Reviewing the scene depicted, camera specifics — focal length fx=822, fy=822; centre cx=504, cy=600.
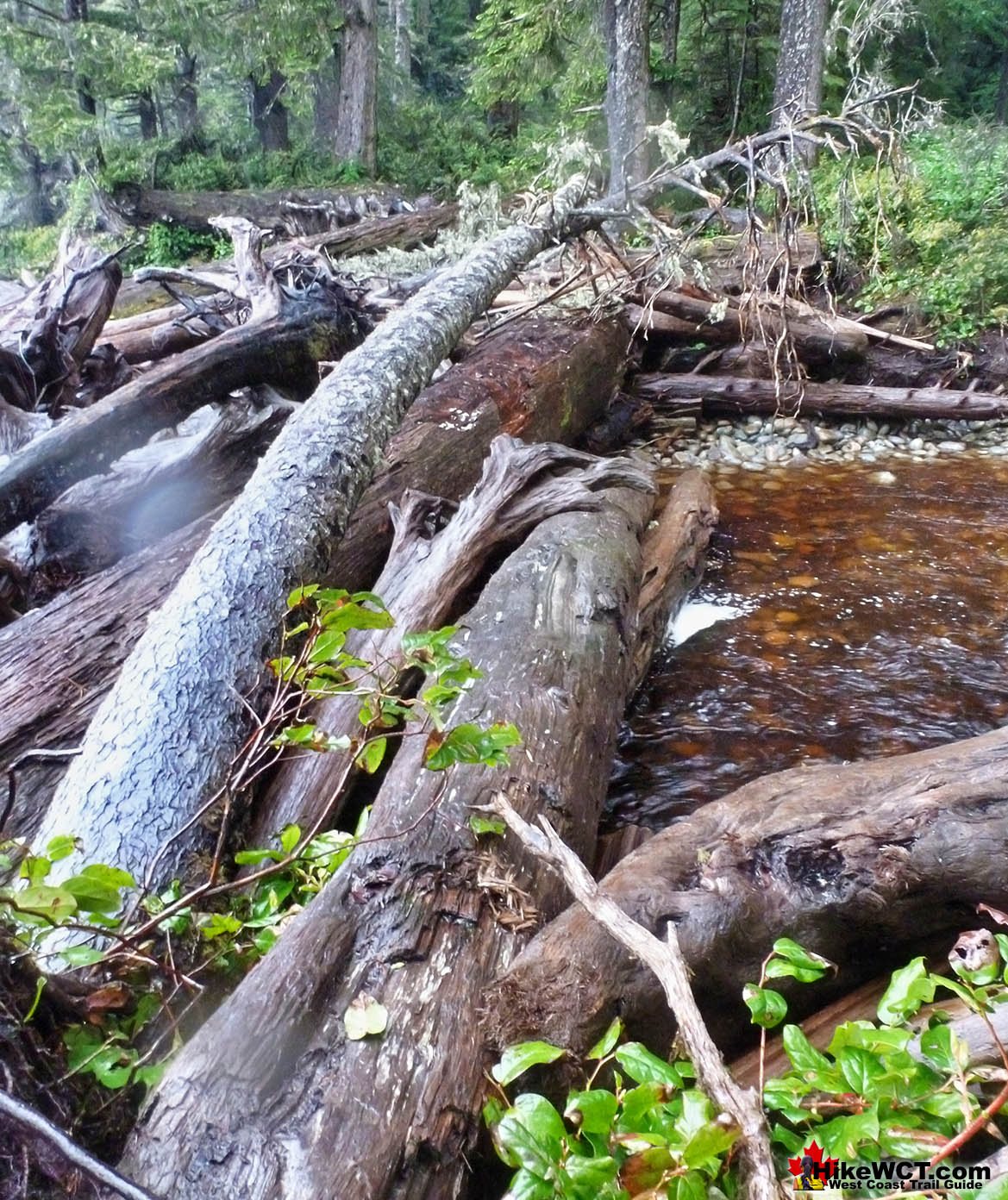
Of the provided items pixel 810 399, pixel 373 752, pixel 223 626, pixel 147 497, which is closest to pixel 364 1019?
pixel 373 752

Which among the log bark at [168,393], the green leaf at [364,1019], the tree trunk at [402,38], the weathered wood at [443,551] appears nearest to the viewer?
the green leaf at [364,1019]

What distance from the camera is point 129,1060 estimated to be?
1.52 meters

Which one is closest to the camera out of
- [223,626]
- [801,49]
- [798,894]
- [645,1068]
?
[645,1068]

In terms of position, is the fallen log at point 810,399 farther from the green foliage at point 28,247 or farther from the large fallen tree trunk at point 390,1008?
the green foliage at point 28,247

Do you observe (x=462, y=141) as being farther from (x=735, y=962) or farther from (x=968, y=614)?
(x=735, y=962)

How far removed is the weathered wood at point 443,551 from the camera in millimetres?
2752

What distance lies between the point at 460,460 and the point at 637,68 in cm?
814

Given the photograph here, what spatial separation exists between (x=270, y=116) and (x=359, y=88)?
10.7ft

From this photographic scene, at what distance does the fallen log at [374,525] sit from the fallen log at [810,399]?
0.73 m

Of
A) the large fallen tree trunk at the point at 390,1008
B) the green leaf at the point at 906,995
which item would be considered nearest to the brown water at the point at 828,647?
the large fallen tree trunk at the point at 390,1008

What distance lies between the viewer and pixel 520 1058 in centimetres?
142

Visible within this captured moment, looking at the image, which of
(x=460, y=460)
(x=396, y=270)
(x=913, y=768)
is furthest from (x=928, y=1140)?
(x=396, y=270)

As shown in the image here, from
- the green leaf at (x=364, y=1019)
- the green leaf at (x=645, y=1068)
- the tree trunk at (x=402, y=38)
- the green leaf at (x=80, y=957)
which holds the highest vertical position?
the tree trunk at (x=402, y=38)

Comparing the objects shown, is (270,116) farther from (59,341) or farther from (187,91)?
(59,341)
